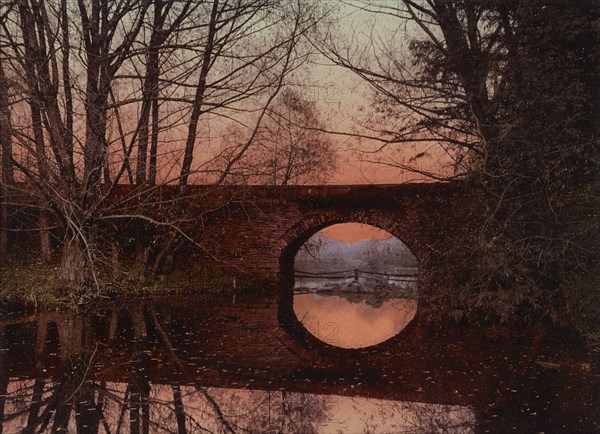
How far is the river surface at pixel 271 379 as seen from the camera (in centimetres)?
484

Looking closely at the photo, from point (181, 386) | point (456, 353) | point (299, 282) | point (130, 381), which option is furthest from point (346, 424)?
point (299, 282)

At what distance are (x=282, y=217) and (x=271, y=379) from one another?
10.1 m

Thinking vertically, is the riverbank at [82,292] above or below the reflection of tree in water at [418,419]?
above

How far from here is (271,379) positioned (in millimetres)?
6348

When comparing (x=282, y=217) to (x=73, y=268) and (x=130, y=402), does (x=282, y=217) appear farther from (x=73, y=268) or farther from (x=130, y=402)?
(x=130, y=402)

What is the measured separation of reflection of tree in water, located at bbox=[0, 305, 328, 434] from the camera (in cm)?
465

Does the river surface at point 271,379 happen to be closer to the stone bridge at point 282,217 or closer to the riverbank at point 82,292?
the riverbank at point 82,292

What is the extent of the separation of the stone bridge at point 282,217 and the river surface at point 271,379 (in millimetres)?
4513

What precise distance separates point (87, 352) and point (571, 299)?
647 centimetres

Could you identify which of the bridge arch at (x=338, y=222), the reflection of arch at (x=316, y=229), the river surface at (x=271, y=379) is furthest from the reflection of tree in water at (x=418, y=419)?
the bridge arch at (x=338, y=222)

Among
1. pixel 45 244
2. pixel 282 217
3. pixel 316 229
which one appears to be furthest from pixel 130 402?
pixel 316 229

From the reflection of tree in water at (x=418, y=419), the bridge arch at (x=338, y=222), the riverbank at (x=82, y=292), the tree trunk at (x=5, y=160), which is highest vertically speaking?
the tree trunk at (x=5, y=160)

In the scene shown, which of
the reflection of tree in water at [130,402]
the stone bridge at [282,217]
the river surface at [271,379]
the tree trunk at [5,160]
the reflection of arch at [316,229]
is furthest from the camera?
the stone bridge at [282,217]

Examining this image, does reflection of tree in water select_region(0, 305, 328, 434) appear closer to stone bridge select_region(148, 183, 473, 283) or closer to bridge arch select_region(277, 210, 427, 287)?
stone bridge select_region(148, 183, 473, 283)
